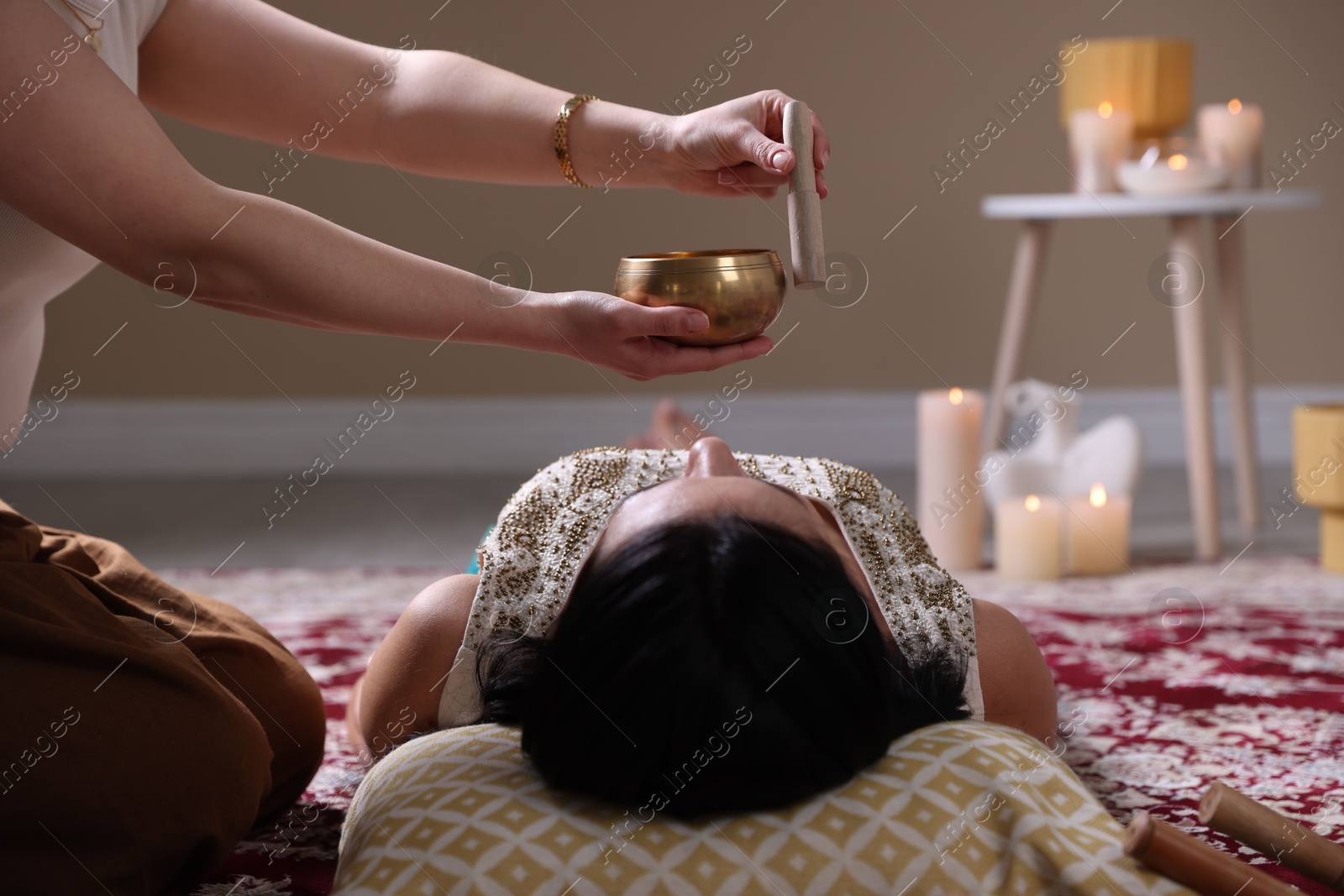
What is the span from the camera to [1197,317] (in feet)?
8.86

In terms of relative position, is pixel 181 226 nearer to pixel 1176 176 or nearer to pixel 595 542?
pixel 595 542

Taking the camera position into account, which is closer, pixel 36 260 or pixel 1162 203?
pixel 36 260

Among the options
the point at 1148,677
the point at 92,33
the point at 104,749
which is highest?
the point at 92,33

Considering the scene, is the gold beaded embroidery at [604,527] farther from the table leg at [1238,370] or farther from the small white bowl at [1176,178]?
the table leg at [1238,370]

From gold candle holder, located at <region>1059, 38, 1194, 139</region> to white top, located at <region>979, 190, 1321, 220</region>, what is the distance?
0.83 feet

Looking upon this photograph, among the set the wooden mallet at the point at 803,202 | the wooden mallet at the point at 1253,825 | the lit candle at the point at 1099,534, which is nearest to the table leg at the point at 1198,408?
the lit candle at the point at 1099,534

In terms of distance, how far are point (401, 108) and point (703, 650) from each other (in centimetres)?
88

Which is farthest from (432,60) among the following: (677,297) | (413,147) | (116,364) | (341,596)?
(116,364)

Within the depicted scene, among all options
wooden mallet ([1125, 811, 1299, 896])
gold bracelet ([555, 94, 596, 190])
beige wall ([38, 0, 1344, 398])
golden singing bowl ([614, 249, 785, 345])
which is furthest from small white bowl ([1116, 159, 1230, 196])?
wooden mallet ([1125, 811, 1299, 896])

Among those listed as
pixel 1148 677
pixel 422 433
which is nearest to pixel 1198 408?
pixel 1148 677

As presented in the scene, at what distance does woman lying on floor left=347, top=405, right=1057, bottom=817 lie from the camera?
0.97 metres

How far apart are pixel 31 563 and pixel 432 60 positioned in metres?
0.76

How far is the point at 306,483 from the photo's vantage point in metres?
3.79

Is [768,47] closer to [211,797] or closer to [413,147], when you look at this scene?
[413,147]
